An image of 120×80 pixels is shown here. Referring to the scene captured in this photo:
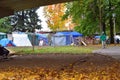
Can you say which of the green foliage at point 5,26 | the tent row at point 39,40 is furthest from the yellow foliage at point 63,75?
the green foliage at point 5,26

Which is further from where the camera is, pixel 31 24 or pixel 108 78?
pixel 31 24

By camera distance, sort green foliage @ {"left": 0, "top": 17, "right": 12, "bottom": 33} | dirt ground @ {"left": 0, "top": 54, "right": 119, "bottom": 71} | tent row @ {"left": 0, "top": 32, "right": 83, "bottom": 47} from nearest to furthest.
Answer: dirt ground @ {"left": 0, "top": 54, "right": 119, "bottom": 71}, tent row @ {"left": 0, "top": 32, "right": 83, "bottom": 47}, green foliage @ {"left": 0, "top": 17, "right": 12, "bottom": 33}

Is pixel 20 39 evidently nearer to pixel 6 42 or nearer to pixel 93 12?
pixel 6 42

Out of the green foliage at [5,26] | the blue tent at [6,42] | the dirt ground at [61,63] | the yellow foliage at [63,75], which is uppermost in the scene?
the green foliage at [5,26]

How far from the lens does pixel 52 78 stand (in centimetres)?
1581

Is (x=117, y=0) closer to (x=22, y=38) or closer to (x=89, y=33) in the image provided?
(x=89, y=33)

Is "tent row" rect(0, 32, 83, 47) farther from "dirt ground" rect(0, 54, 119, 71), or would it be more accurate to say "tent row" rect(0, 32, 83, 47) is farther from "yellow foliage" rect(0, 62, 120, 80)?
"yellow foliage" rect(0, 62, 120, 80)

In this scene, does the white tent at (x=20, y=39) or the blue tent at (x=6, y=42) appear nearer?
the blue tent at (x=6, y=42)

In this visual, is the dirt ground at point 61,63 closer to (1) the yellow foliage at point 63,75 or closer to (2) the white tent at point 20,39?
(1) the yellow foliage at point 63,75

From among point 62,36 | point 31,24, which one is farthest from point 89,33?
point 31,24

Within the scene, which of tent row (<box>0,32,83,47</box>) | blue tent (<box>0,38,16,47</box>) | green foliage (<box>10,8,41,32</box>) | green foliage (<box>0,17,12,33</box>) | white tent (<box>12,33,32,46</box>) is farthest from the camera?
green foliage (<box>10,8,41,32</box>)

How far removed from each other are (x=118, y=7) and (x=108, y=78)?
5314 cm

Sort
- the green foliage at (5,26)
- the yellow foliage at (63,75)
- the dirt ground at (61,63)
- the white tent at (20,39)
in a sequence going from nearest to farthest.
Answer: the yellow foliage at (63,75) < the dirt ground at (61,63) < the white tent at (20,39) < the green foliage at (5,26)

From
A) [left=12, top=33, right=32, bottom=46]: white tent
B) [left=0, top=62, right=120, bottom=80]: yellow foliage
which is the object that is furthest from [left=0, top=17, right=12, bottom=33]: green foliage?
[left=0, top=62, right=120, bottom=80]: yellow foliage
